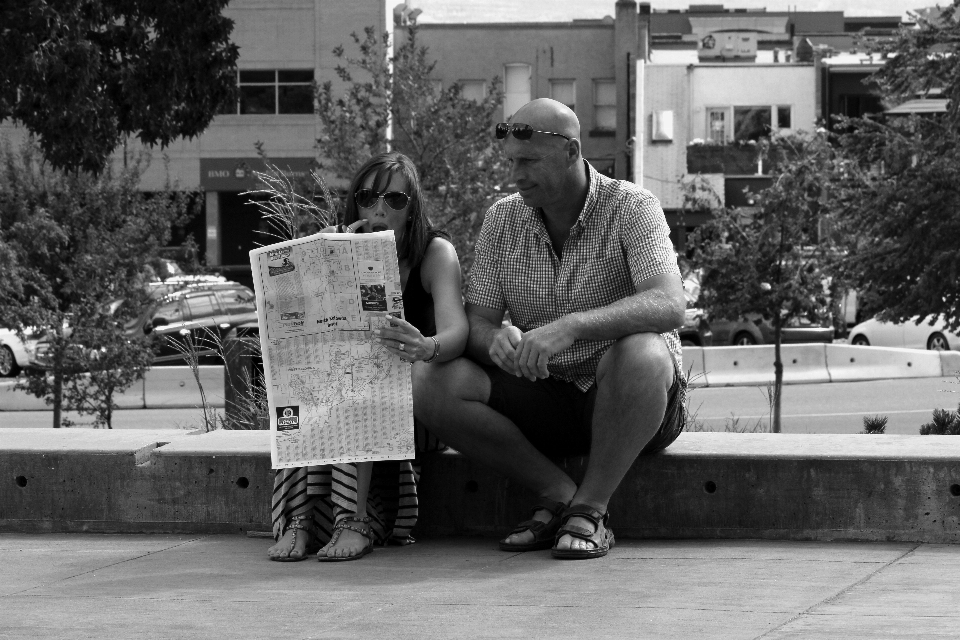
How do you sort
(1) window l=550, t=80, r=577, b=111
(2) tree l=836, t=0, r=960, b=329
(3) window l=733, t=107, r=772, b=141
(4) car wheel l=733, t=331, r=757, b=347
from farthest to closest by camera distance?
(3) window l=733, t=107, r=772, b=141, (1) window l=550, t=80, r=577, b=111, (4) car wheel l=733, t=331, r=757, b=347, (2) tree l=836, t=0, r=960, b=329

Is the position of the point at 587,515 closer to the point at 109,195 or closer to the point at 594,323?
the point at 594,323

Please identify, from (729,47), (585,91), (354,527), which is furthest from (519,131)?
(729,47)

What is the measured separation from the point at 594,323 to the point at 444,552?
1.06m

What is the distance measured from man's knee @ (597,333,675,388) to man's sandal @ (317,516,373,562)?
1.00 m

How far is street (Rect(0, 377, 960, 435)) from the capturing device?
45.4 feet

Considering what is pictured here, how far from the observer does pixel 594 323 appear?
443 cm

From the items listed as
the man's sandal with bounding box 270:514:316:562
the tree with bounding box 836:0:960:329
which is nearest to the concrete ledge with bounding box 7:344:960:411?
the tree with bounding box 836:0:960:329

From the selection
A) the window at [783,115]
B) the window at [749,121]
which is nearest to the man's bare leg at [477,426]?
the window at [749,121]

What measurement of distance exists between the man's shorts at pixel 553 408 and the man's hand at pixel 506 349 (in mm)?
302

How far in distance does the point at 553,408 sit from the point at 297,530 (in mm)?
1004

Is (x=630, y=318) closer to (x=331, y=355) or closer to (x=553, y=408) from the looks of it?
(x=553, y=408)

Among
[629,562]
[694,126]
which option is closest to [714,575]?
[629,562]

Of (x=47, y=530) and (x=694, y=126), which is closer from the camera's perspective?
(x=47, y=530)

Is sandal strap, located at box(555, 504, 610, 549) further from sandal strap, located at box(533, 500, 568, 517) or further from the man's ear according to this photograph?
the man's ear
